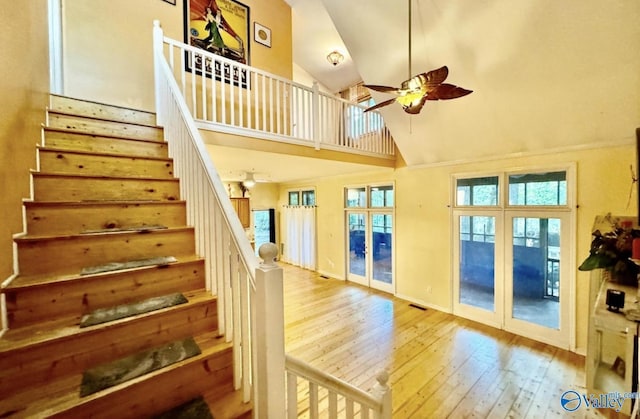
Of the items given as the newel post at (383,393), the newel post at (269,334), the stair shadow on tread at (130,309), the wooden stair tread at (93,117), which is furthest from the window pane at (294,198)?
the newel post at (269,334)

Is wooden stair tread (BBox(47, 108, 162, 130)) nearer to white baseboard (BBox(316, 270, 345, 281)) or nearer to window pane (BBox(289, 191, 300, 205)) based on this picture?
white baseboard (BBox(316, 270, 345, 281))

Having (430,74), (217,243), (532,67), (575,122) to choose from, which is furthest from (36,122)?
(575,122)

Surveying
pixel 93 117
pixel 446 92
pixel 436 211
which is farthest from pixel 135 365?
pixel 436 211

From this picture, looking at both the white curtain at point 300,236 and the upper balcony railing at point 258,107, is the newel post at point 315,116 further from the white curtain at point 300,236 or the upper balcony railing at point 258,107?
the white curtain at point 300,236

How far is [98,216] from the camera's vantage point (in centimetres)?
168

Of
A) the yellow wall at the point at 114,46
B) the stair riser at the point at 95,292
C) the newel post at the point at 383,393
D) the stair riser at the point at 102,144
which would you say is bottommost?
the newel post at the point at 383,393

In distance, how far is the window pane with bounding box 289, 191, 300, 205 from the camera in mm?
7633

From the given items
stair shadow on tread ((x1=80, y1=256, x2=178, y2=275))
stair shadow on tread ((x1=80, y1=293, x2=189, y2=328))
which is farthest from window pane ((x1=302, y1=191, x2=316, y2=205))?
stair shadow on tread ((x1=80, y1=293, x2=189, y2=328))

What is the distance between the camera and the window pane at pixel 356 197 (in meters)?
5.77

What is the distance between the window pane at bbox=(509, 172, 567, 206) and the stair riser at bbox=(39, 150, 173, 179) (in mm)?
4390

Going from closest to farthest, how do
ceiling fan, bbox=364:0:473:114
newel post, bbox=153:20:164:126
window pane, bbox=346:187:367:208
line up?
ceiling fan, bbox=364:0:473:114, newel post, bbox=153:20:164:126, window pane, bbox=346:187:367:208

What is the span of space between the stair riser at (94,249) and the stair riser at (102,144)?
3.18ft

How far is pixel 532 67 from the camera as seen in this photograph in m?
2.62

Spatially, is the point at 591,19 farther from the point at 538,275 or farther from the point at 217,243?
the point at 217,243
